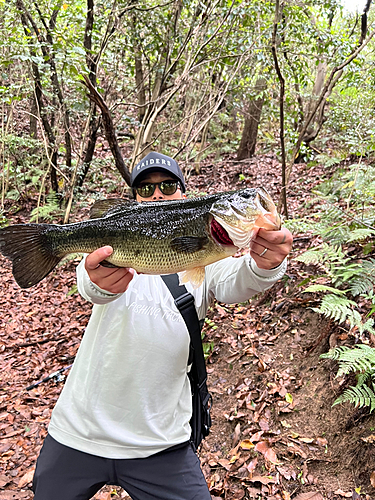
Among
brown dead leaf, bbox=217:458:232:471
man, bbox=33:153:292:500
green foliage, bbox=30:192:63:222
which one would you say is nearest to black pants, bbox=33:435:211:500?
man, bbox=33:153:292:500

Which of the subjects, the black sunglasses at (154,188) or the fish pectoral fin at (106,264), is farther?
the black sunglasses at (154,188)

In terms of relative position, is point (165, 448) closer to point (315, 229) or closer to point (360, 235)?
point (360, 235)

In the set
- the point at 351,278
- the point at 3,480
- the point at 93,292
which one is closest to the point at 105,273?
the point at 93,292

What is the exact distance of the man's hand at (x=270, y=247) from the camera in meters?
1.90

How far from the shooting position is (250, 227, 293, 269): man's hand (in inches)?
74.7

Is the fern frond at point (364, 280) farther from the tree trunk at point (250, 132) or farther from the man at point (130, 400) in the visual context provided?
the tree trunk at point (250, 132)

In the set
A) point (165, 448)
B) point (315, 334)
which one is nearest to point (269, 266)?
point (165, 448)

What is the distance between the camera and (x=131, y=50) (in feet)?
27.8

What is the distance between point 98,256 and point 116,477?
4.87ft

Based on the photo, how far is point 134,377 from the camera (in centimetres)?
229

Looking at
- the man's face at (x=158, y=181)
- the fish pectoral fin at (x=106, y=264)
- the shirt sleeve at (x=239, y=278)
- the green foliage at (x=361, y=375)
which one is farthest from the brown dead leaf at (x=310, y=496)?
the man's face at (x=158, y=181)

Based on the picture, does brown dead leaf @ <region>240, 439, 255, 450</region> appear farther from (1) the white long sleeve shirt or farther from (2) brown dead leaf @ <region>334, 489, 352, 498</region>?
(1) the white long sleeve shirt

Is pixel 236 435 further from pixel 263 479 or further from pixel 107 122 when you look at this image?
pixel 107 122

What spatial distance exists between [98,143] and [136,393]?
13.9 metres
